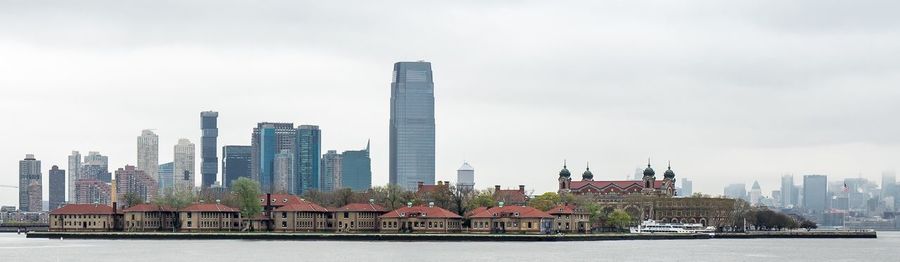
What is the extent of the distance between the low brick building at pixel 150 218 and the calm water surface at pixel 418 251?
749 inches

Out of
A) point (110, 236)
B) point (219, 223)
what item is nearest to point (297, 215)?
point (219, 223)

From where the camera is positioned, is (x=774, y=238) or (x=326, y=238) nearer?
(x=326, y=238)

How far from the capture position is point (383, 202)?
195m

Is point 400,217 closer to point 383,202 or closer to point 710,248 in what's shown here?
point 383,202

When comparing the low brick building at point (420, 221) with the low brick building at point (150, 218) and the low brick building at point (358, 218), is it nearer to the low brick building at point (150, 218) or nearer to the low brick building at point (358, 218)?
the low brick building at point (358, 218)

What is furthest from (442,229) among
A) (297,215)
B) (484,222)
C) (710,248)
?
(710,248)

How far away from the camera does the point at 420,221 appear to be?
169375mm

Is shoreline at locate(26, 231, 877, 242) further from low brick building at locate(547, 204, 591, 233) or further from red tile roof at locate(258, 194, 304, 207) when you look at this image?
red tile roof at locate(258, 194, 304, 207)

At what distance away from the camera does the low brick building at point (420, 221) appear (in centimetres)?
16888

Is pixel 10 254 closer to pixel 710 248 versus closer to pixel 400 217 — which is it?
pixel 400 217

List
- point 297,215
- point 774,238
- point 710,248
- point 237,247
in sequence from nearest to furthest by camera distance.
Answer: point 237,247 → point 710,248 → point 297,215 → point 774,238

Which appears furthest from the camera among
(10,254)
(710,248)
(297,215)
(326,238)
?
(297,215)

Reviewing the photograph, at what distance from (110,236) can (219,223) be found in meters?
13.2

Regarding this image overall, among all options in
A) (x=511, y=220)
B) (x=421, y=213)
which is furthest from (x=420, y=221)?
(x=511, y=220)
